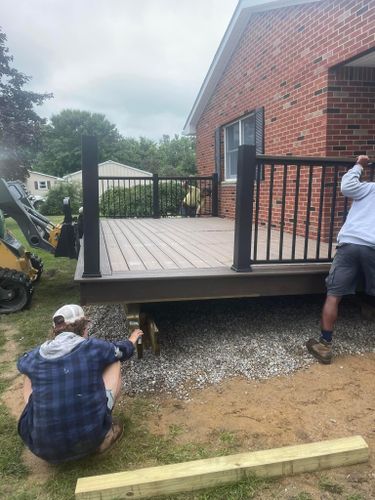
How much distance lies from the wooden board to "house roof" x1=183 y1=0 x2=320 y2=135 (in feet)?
17.5

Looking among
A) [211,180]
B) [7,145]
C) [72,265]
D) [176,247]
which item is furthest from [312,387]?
[7,145]

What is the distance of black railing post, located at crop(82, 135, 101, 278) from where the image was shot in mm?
3109

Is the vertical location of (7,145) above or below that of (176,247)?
above

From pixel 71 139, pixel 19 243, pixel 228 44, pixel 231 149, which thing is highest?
pixel 71 139

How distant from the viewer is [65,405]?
2143 mm

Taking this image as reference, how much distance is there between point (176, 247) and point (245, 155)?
1841 mm

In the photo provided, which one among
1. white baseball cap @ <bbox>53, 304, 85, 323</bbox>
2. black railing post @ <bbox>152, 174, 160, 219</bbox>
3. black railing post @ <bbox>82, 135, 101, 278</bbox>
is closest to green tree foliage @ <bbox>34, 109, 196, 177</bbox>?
black railing post @ <bbox>152, 174, 160, 219</bbox>

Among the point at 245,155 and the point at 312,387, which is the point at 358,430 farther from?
the point at 245,155

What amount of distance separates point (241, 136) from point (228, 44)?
182 centimetres

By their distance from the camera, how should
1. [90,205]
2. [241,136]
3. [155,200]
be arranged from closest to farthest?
[90,205] → [241,136] → [155,200]

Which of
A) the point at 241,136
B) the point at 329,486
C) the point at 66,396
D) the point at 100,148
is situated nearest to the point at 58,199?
the point at 241,136

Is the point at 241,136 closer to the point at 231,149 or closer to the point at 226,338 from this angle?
the point at 231,149

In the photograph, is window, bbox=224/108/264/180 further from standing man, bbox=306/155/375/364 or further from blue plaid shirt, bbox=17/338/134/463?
blue plaid shirt, bbox=17/338/134/463

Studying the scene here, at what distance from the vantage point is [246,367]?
349 centimetres
